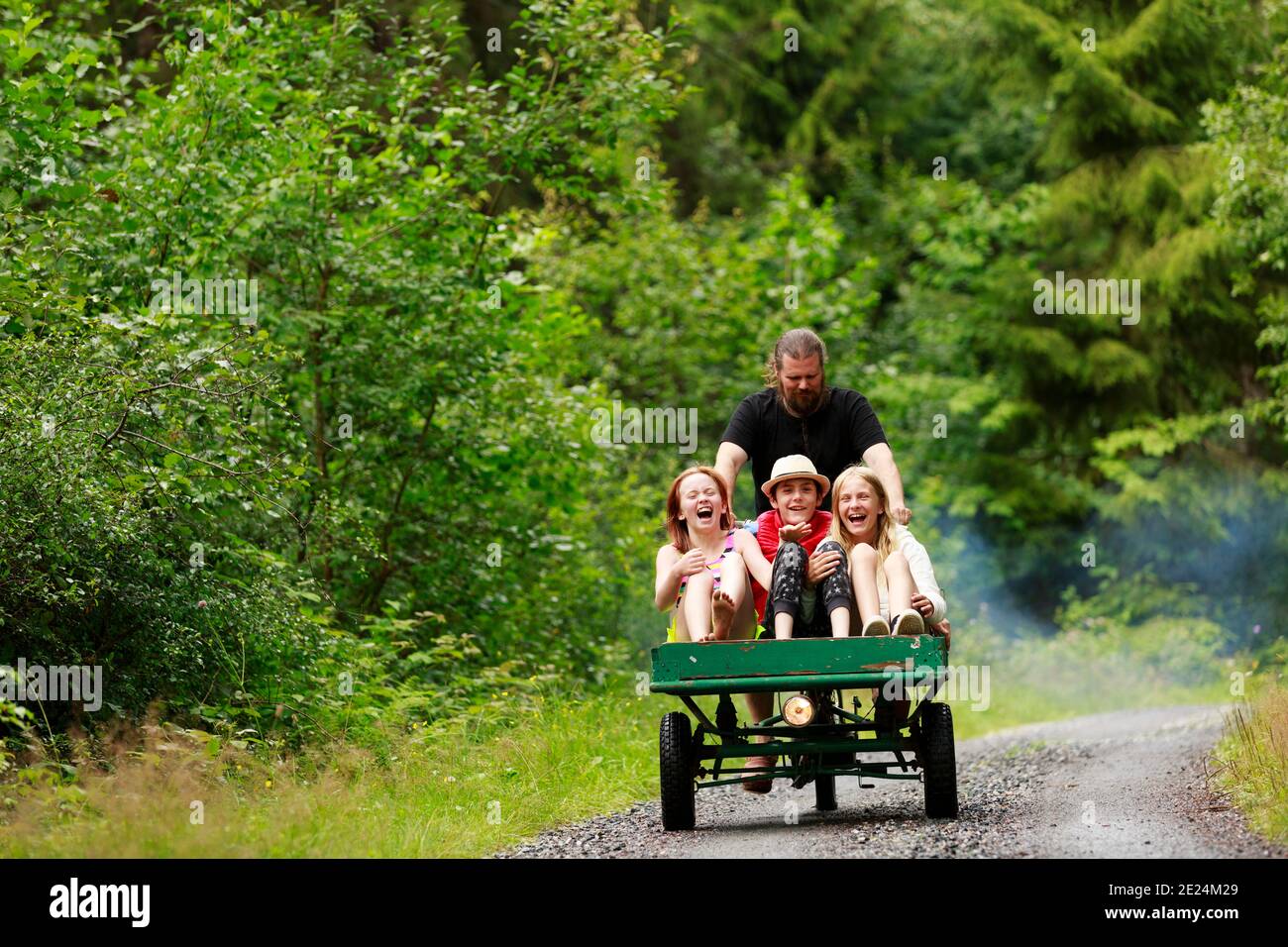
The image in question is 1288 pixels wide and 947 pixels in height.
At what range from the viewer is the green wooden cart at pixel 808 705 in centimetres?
687

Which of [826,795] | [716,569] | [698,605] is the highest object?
[716,569]

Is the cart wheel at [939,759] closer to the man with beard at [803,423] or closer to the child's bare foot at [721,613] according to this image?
the child's bare foot at [721,613]

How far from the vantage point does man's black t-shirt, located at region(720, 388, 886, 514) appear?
326 inches

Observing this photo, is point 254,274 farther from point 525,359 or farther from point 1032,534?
point 1032,534

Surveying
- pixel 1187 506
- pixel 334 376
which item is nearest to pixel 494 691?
pixel 334 376

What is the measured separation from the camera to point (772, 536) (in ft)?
25.9

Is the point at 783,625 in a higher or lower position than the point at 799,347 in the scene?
→ lower

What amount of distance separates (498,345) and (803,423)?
13.2 ft

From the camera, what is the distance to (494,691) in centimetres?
1043

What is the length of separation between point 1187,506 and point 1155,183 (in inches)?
183

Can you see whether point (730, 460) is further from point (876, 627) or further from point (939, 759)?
point (939, 759)

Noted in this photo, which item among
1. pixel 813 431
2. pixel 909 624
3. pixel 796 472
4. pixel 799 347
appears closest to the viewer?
pixel 909 624

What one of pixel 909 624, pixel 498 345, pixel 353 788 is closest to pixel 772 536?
pixel 909 624

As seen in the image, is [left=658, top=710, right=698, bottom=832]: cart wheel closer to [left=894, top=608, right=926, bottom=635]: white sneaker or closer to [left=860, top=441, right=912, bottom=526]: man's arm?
[left=894, top=608, right=926, bottom=635]: white sneaker
